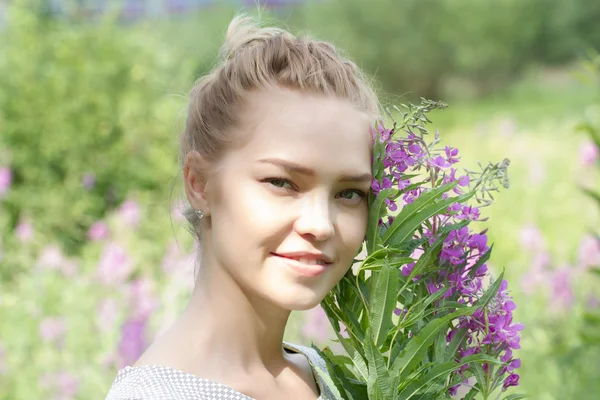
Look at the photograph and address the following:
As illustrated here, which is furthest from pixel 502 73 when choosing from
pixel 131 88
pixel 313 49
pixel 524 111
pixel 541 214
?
pixel 313 49

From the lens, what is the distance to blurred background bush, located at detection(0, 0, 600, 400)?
3.16 m

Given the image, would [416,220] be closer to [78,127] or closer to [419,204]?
[419,204]

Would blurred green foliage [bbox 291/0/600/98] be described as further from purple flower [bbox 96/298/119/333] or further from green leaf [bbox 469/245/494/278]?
green leaf [bbox 469/245/494/278]

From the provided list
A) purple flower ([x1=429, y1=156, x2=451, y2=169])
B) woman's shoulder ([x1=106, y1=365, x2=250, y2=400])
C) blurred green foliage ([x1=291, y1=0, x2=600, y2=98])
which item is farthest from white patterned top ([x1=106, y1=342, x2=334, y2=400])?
blurred green foliage ([x1=291, y1=0, x2=600, y2=98])

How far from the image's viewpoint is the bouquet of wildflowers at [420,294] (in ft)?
4.25

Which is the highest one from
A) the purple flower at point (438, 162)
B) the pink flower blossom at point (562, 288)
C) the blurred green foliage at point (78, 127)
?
the blurred green foliage at point (78, 127)

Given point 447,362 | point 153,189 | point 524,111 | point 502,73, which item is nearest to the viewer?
point 447,362

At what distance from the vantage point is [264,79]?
1426 mm

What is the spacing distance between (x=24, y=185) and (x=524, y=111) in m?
10.3

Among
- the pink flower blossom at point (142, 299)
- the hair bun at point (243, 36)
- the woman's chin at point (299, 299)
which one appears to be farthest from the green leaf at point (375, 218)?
the pink flower blossom at point (142, 299)

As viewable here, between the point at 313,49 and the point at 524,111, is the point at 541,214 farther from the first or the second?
the point at 524,111

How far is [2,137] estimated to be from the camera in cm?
541

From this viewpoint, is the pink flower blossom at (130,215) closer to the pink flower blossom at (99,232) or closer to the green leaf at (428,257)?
Result: the pink flower blossom at (99,232)

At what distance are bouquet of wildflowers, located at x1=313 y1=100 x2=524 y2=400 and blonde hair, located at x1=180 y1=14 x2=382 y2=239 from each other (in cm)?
11
